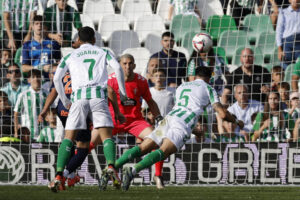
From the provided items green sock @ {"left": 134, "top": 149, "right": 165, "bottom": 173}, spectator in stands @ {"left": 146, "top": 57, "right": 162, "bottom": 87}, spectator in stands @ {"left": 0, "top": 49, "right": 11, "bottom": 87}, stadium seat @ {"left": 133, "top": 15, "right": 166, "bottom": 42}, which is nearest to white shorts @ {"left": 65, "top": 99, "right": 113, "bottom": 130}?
green sock @ {"left": 134, "top": 149, "right": 165, "bottom": 173}

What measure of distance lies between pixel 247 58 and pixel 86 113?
545cm

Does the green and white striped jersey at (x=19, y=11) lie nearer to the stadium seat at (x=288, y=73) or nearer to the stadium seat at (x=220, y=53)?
the stadium seat at (x=220, y=53)

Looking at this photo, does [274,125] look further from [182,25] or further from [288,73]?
[182,25]

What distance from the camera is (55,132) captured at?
474 inches

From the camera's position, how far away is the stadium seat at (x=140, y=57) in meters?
13.2

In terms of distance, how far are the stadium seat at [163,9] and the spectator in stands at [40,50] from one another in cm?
316

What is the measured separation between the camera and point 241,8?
14.1m

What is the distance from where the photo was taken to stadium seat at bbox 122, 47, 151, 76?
13.2 metres

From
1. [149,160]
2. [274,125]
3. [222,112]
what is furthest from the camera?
[274,125]

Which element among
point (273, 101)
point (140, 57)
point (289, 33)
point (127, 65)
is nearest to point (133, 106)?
point (127, 65)

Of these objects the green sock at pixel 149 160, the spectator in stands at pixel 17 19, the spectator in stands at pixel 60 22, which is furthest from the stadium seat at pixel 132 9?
the green sock at pixel 149 160


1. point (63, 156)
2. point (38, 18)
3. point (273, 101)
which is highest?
point (38, 18)

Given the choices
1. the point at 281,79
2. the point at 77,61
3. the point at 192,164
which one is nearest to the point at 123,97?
the point at 77,61

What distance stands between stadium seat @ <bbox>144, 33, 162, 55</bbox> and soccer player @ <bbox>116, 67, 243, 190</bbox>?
524 cm
